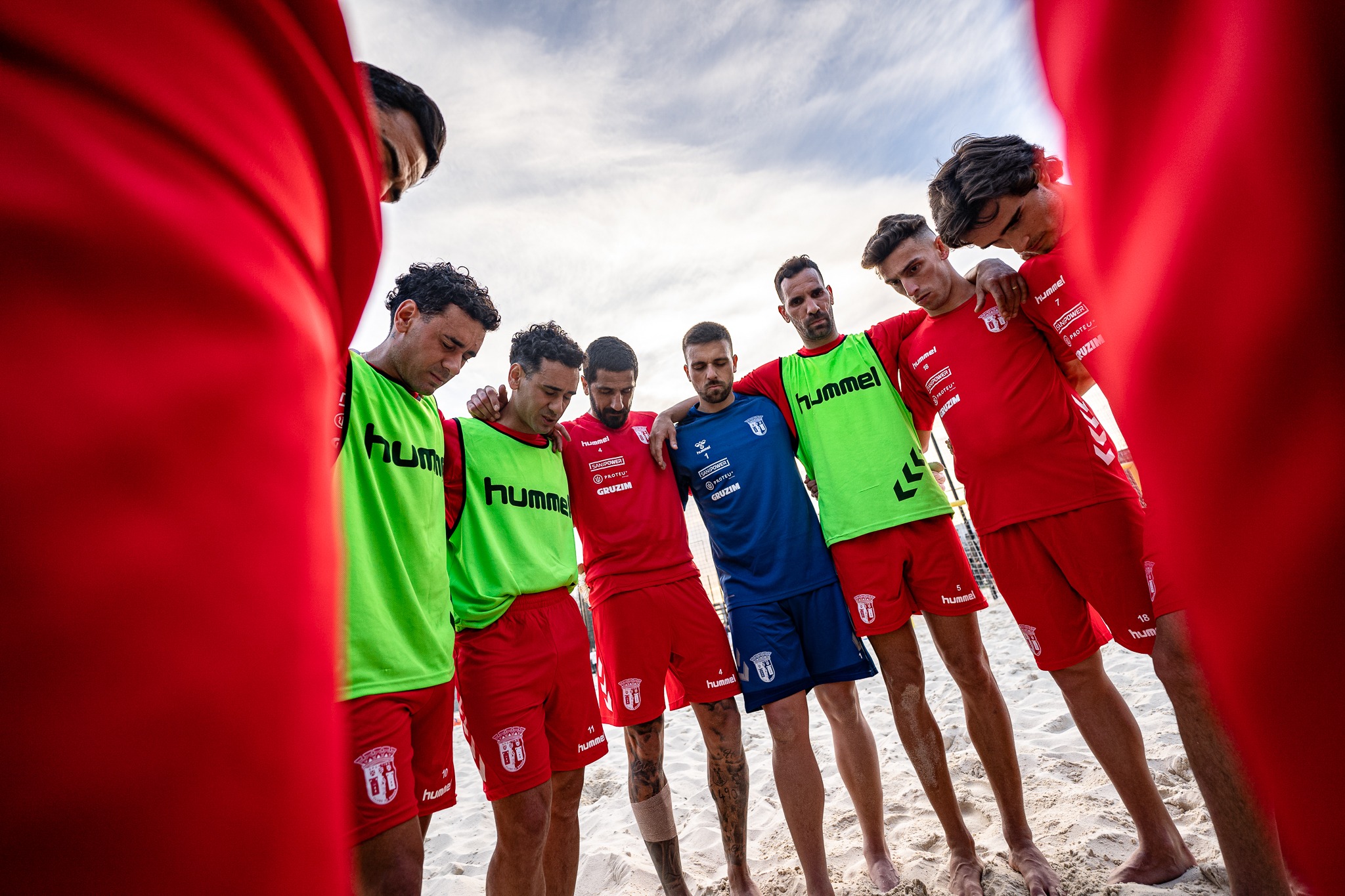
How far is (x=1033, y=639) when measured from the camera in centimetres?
268

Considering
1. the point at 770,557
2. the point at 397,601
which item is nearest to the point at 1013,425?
the point at 770,557

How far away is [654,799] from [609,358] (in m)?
2.45

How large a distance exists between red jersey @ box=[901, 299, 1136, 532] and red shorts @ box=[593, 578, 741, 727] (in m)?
1.48

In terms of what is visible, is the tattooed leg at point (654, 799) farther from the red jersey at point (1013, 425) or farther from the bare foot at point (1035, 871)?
the red jersey at point (1013, 425)

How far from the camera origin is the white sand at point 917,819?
259 cm

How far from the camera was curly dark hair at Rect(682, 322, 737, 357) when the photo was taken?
12.6ft

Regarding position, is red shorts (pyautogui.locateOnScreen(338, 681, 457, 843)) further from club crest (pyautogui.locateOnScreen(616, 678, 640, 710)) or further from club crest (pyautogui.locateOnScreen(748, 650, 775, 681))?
club crest (pyautogui.locateOnScreen(748, 650, 775, 681))

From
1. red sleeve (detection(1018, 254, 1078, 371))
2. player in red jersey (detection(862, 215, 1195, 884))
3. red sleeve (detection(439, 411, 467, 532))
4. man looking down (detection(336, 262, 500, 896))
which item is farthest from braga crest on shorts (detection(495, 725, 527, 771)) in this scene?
red sleeve (detection(1018, 254, 1078, 371))

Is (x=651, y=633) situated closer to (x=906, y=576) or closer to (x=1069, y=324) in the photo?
(x=906, y=576)

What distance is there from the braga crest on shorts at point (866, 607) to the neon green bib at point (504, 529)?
4.71ft

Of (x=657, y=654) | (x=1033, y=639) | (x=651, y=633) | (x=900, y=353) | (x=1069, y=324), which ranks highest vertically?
(x=900, y=353)

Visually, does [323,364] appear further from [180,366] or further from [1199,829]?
[1199,829]

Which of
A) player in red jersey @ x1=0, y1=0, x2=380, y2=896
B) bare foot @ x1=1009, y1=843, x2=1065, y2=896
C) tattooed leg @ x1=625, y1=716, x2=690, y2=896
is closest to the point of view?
player in red jersey @ x1=0, y1=0, x2=380, y2=896

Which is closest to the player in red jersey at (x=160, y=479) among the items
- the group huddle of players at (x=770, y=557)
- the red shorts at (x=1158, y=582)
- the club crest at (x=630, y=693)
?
the group huddle of players at (x=770, y=557)
